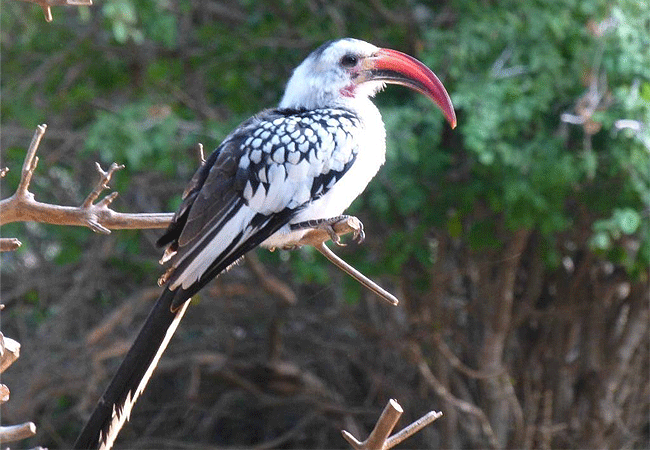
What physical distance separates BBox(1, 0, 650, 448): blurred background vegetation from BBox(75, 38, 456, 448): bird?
1.01 meters

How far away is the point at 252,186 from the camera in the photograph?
2.80 m

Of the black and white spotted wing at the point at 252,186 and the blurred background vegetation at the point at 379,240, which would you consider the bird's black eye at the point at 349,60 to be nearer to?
the black and white spotted wing at the point at 252,186

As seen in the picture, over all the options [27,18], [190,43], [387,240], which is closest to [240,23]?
[190,43]

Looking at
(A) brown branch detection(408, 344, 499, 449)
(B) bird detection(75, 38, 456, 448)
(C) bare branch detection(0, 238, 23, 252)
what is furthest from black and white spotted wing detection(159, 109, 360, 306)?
(A) brown branch detection(408, 344, 499, 449)

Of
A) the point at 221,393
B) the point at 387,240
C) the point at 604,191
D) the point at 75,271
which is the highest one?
the point at 604,191

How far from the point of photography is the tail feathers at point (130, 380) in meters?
2.34

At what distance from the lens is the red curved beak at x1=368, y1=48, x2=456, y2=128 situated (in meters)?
3.07

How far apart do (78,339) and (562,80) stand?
3.09 meters

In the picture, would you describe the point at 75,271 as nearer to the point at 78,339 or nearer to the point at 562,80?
the point at 78,339

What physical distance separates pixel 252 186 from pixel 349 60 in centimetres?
68

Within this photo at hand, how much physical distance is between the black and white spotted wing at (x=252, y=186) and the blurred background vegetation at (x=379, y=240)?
1.32m

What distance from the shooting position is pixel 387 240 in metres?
4.83

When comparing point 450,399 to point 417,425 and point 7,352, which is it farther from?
point 7,352

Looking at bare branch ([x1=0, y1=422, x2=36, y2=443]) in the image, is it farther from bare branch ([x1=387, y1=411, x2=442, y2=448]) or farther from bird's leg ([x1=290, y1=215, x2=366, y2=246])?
bird's leg ([x1=290, y1=215, x2=366, y2=246])
